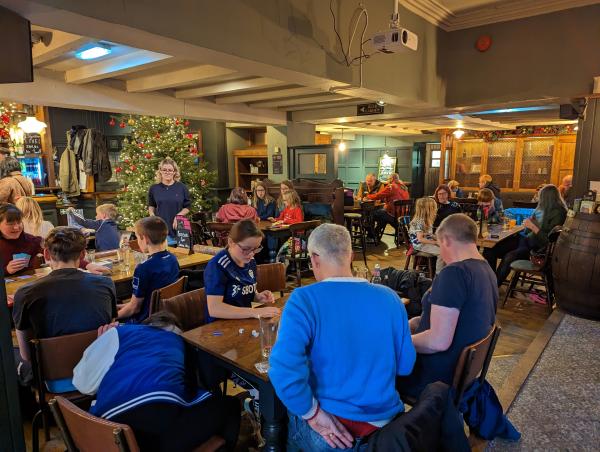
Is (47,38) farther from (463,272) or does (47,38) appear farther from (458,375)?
(458,375)

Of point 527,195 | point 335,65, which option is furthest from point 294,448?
point 527,195

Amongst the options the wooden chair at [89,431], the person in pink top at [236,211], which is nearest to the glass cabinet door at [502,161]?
the person in pink top at [236,211]

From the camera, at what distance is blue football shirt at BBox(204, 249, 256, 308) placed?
2277 mm

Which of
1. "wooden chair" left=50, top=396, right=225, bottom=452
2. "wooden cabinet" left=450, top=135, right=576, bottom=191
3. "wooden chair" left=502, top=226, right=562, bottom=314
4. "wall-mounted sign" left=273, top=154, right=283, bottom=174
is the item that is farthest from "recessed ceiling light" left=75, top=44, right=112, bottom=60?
"wooden cabinet" left=450, top=135, right=576, bottom=191

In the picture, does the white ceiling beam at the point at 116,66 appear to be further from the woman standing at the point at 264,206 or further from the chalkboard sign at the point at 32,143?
the chalkboard sign at the point at 32,143

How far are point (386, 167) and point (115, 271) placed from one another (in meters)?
11.5

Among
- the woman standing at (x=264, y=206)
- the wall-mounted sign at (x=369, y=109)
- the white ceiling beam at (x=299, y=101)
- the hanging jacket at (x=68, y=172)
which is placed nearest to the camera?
the white ceiling beam at (x=299, y=101)

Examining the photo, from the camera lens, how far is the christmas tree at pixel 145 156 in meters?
7.57

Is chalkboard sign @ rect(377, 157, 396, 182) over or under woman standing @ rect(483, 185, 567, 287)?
over

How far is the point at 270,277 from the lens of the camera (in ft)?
10.4

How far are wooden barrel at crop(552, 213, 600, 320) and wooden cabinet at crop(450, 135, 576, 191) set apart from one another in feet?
20.1

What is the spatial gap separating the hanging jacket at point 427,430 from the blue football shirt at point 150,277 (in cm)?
186

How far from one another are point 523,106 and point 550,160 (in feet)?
15.1

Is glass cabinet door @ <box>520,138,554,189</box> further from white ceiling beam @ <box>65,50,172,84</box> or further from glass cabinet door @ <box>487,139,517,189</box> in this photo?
white ceiling beam @ <box>65,50,172,84</box>
